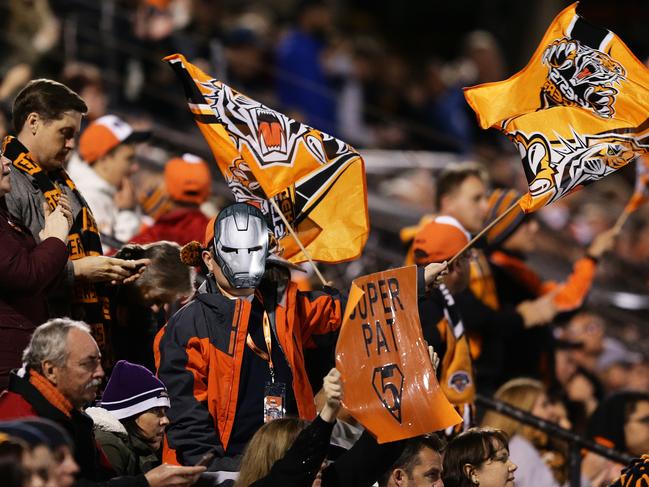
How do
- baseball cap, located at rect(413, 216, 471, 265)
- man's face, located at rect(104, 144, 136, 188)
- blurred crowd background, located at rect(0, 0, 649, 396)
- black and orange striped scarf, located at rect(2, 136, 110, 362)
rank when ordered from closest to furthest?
1. black and orange striped scarf, located at rect(2, 136, 110, 362)
2. baseball cap, located at rect(413, 216, 471, 265)
3. man's face, located at rect(104, 144, 136, 188)
4. blurred crowd background, located at rect(0, 0, 649, 396)

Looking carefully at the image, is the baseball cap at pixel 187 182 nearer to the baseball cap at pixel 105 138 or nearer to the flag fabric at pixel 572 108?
the baseball cap at pixel 105 138

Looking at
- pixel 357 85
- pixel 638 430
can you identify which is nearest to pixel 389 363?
pixel 638 430

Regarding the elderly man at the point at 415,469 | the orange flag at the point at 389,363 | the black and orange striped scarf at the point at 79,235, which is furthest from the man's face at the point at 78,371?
the elderly man at the point at 415,469

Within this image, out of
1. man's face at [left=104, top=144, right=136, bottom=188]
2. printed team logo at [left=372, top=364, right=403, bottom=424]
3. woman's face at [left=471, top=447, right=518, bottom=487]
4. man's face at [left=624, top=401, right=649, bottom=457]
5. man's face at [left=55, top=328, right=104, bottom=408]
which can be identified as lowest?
man's face at [left=624, top=401, right=649, bottom=457]

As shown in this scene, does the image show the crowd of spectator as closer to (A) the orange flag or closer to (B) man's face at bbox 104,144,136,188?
(B) man's face at bbox 104,144,136,188

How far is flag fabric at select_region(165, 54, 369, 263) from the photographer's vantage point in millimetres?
7168

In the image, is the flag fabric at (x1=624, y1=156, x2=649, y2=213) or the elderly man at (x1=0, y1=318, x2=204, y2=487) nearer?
the elderly man at (x1=0, y1=318, x2=204, y2=487)

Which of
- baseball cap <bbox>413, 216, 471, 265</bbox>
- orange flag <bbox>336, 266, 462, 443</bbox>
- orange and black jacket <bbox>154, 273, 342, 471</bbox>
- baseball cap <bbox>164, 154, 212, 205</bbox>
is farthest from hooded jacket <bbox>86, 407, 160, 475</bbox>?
baseball cap <bbox>164, 154, 212, 205</bbox>

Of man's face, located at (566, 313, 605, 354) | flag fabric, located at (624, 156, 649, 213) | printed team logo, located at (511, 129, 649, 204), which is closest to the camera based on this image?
printed team logo, located at (511, 129, 649, 204)

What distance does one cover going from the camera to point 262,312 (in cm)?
634

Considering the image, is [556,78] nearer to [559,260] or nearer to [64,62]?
[64,62]

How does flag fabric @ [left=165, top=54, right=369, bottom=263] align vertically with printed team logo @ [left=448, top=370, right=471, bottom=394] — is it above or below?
above

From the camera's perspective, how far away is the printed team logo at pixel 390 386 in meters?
6.19

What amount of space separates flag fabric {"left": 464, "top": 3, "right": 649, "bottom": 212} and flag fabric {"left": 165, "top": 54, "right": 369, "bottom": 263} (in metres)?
0.76
